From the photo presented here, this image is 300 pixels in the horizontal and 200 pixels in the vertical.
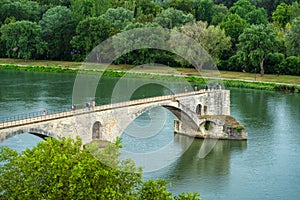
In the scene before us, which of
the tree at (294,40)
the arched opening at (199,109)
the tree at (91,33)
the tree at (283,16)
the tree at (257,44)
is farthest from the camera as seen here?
the tree at (283,16)

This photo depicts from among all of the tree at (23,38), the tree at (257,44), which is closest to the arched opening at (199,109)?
the tree at (257,44)

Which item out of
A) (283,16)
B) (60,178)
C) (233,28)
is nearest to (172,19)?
(233,28)

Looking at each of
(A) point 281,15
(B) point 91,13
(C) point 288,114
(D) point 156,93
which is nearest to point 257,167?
(C) point 288,114

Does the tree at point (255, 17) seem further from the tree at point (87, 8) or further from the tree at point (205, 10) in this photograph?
the tree at point (87, 8)

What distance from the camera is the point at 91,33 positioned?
104 m

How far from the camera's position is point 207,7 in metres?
124

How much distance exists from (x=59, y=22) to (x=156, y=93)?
1591 inches

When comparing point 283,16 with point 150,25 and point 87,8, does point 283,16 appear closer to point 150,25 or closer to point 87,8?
point 150,25

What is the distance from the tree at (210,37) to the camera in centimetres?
9606

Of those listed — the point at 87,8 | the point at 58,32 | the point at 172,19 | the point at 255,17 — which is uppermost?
the point at 87,8

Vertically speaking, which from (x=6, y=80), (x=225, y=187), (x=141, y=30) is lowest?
(x=225, y=187)

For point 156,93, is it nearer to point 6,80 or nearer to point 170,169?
point 6,80

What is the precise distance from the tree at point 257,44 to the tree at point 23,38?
3784 centimetres

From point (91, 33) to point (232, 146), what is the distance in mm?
56212
